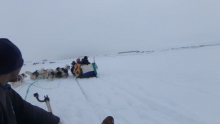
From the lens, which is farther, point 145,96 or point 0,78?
point 145,96

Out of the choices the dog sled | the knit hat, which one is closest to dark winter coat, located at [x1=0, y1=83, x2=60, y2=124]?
the knit hat

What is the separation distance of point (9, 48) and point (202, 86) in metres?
5.21

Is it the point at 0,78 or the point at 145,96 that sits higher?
the point at 0,78

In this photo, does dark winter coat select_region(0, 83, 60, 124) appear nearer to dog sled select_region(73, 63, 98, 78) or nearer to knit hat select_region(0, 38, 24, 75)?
knit hat select_region(0, 38, 24, 75)

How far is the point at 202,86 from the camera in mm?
5223

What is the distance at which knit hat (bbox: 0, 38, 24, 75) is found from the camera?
4.06 feet

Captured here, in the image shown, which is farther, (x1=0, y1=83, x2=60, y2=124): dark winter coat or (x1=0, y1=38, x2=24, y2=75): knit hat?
(x1=0, y1=83, x2=60, y2=124): dark winter coat

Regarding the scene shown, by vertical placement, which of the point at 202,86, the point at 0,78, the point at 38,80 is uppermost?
the point at 0,78

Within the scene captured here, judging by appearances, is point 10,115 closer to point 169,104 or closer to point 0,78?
point 0,78

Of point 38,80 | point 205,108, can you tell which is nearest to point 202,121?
point 205,108

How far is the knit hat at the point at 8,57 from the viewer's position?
124cm

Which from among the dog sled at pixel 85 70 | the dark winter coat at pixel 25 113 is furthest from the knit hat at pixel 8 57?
the dog sled at pixel 85 70

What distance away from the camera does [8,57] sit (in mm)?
1259

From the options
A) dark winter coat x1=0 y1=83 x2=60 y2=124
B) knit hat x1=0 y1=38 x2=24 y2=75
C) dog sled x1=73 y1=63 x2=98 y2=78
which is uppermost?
knit hat x1=0 y1=38 x2=24 y2=75
